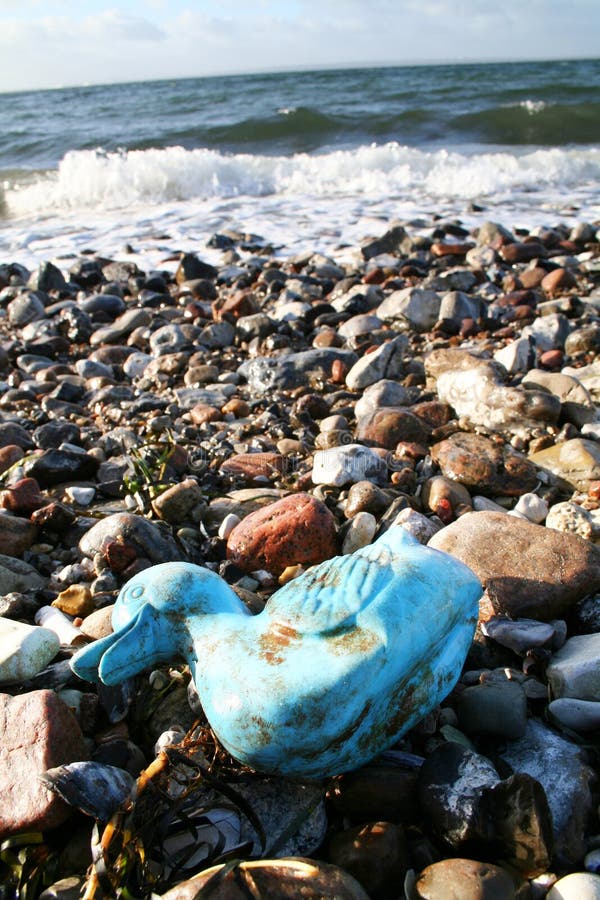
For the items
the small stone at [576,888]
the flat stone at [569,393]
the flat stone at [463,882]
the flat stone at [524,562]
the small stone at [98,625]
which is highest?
the flat stone at [569,393]

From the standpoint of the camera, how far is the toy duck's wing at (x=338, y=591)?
1.50 metres

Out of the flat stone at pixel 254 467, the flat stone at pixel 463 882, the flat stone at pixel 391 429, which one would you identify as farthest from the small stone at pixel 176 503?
the flat stone at pixel 463 882

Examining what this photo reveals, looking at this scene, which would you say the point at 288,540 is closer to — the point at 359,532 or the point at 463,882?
the point at 359,532

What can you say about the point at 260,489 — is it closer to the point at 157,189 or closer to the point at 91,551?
the point at 91,551

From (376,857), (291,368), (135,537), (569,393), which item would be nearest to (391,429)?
(569,393)

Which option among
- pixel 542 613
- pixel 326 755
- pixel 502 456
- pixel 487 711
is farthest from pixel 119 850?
pixel 502 456

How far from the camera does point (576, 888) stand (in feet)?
4.42

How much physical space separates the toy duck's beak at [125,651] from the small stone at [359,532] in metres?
1.07

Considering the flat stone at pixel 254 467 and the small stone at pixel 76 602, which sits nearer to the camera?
the small stone at pixel 76 602

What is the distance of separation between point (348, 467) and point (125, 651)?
1.59 meters

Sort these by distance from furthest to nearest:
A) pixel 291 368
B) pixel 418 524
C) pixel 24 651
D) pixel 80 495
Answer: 1. pixel 291 368
2. pixel 80 495
3. pixel 418 524
4. pixel 24 651

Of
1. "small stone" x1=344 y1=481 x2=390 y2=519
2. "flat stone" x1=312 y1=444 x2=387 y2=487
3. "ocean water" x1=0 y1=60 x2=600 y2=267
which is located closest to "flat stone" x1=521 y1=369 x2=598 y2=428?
"flat stone" x1=312 y1=444 x2=387 y2=487

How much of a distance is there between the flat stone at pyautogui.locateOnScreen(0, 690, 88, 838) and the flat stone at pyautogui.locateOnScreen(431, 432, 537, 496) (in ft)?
6.21

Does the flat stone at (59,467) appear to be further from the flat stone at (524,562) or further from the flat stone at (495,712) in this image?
the flat stone at (495,712)
